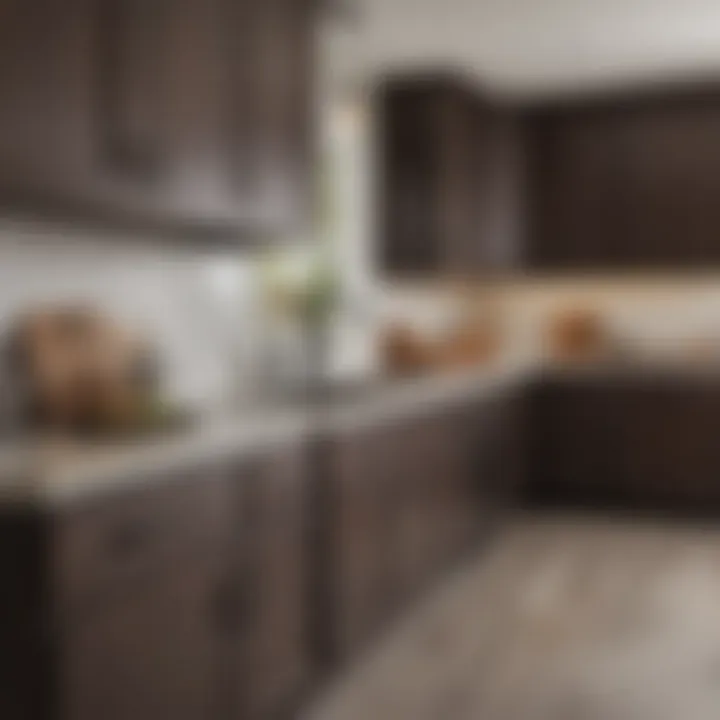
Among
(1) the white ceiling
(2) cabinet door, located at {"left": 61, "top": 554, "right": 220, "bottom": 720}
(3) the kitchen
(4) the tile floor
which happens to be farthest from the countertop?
(1) the white ceiling

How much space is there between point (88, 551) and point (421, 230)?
3.50 m

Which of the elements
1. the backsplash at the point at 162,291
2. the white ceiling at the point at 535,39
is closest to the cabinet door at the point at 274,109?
the backsplash at the point at 162,291

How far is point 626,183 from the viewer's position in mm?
5816

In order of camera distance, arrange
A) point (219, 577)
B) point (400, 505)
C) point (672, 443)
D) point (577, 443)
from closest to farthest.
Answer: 1. point (219, 577)
2. point (400, 505)
3. point (672, 443)
4. point (577, 443)

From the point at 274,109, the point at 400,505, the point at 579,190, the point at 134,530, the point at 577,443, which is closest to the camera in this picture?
the point at 134,530

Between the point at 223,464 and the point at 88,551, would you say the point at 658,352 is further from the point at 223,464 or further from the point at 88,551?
the point at 88,551

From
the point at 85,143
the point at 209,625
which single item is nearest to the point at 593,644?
the point at 209,625

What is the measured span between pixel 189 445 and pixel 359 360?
2549 mm

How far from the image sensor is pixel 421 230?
519 cm

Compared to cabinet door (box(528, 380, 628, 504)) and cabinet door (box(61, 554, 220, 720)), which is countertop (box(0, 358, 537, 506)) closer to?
cabinet door (box(61, 554, 220, 720))

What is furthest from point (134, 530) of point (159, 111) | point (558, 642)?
point (558, 642)

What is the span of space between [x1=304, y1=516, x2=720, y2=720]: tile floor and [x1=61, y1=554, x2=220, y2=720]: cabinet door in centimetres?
73

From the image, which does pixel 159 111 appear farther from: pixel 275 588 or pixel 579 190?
pixel 579 190

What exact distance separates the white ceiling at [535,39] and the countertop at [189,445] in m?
1.43
